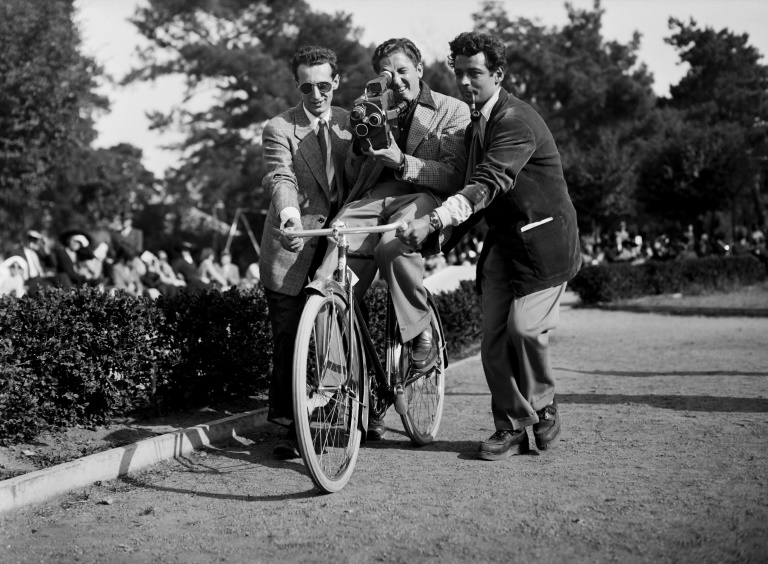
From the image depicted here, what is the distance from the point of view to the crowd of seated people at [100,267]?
14461mm

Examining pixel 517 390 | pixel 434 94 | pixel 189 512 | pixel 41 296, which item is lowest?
pixel 189 512

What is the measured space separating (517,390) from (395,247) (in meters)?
1.03

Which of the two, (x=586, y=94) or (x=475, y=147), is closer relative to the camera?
(x=475, y=147)

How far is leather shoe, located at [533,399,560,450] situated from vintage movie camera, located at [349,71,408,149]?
1.75 metres

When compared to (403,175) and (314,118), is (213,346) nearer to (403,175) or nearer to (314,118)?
(314,118)

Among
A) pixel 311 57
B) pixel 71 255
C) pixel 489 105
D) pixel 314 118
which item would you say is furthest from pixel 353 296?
pixel 71 255

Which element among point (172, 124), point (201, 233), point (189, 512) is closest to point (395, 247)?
point (189, 512)

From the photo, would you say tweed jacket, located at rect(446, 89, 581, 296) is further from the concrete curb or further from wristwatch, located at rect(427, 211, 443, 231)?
the concrete curb

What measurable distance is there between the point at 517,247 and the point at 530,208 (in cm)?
22

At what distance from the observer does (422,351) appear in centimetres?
555

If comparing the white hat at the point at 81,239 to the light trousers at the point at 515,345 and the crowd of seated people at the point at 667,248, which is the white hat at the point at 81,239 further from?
the crowd of seated people at the point at 667,248

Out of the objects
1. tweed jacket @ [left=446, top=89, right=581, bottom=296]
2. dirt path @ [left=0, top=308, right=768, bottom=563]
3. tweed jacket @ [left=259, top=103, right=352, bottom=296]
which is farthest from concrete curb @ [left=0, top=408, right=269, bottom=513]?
tweed jacket @ [left=446, top=89, right=581, bottom=296]

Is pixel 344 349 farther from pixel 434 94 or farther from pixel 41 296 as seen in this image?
pixel 41 296

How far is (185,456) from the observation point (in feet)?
18.5
